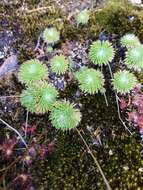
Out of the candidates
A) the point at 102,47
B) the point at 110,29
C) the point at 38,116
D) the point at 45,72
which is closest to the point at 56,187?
the point at 38,116

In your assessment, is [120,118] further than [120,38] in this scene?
No

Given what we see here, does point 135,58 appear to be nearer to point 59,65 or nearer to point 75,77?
point 75,77

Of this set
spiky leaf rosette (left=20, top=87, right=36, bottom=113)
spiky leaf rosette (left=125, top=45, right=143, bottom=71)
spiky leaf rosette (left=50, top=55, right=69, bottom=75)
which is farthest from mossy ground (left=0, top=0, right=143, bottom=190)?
spiky leaf rosette (left=125, top=45, right=143, bottom=71)

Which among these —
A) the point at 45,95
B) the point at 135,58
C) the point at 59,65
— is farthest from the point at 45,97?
the point at 135,58

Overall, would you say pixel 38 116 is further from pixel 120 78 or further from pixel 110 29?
pixel 110 29

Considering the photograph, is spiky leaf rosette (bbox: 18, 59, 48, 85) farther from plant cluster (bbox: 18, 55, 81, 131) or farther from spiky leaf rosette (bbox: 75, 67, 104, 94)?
spiky leaf rosette (bbox: 75, 67, 104, 94)
